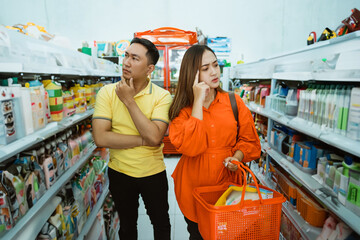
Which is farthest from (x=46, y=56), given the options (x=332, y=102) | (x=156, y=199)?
(x=332, y=102)

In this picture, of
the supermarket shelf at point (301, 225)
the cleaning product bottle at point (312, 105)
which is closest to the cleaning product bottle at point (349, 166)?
the cleaning product bottle at point (312, 105)

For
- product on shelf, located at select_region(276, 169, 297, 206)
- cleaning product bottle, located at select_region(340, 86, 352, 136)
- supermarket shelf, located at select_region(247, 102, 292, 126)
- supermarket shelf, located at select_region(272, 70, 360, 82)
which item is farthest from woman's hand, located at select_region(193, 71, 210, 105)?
product on shelf, located at select_region(276, 169, 297, 206)

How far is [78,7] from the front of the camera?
5.94 m

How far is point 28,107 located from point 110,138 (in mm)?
507

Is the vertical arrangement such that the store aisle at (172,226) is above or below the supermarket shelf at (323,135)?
below

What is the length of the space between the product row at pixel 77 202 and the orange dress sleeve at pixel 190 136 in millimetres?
1019

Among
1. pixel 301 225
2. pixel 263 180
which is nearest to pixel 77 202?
pixel 301 225

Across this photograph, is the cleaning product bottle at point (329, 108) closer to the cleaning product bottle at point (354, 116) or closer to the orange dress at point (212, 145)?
the cleaning product bottle at point (354, 116)

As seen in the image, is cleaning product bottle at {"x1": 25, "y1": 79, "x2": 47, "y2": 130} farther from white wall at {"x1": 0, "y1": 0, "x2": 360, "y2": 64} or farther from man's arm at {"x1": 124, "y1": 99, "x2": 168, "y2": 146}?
white wall at {"x1": 0, "y1": 0, "x2": 360, "y2": 64}

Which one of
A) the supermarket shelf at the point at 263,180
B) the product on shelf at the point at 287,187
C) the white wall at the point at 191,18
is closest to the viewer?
the product on shelf at the point at 287,187

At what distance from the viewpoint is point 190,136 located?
1393mm

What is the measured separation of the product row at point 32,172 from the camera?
3.96 ft

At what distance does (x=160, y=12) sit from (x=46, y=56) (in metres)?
4.94

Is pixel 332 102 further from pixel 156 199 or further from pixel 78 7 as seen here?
pixel 78 7
